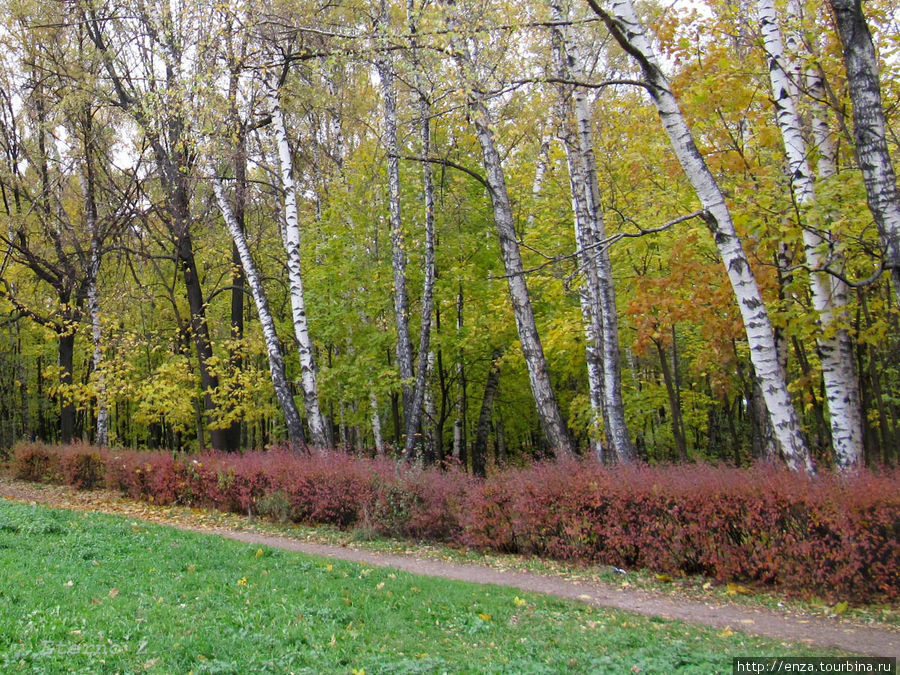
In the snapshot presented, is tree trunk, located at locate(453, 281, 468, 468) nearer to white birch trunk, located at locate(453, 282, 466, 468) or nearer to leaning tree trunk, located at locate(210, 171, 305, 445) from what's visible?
white birch trunk, located at locate(453, 282, 466, 468)

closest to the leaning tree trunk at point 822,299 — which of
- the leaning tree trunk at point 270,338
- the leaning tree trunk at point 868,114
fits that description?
the leaning tree trunk at point 868,114

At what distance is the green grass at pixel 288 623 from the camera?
13.9ft

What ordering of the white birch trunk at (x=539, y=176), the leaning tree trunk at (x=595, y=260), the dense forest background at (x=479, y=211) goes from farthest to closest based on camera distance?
1. the white birch trunk at (x=539, y=176)
2. the leaning tree trunk at (x=595, y=260)
3. the dense forest background at (x=479, y=211)

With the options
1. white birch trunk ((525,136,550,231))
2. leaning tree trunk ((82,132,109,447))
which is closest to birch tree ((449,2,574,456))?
white birch trunk ((525,136,550,231))

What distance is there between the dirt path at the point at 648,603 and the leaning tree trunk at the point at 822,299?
2.41 meters

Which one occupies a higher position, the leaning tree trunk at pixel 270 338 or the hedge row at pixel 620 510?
the leaning tree trunk at pixel 270 338

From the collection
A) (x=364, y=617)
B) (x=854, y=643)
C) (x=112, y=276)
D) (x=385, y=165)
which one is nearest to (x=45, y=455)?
(x=112, y=276)

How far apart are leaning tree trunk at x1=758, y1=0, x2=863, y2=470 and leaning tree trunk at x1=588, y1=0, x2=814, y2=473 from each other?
2.92 ft

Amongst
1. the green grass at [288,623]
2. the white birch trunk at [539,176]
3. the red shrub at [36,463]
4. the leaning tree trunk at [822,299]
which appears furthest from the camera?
the white birch trunk at [539,176]

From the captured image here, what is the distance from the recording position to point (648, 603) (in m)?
6.75

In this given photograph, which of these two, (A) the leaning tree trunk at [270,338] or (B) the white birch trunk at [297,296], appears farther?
(A) the leaning tree trunk at [270,338]

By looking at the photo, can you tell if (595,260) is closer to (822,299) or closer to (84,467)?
(822,299)

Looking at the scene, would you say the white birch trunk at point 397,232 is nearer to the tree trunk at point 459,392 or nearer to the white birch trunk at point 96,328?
the tree trunk at point 459,392

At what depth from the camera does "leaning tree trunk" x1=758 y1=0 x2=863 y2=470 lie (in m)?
7.70
